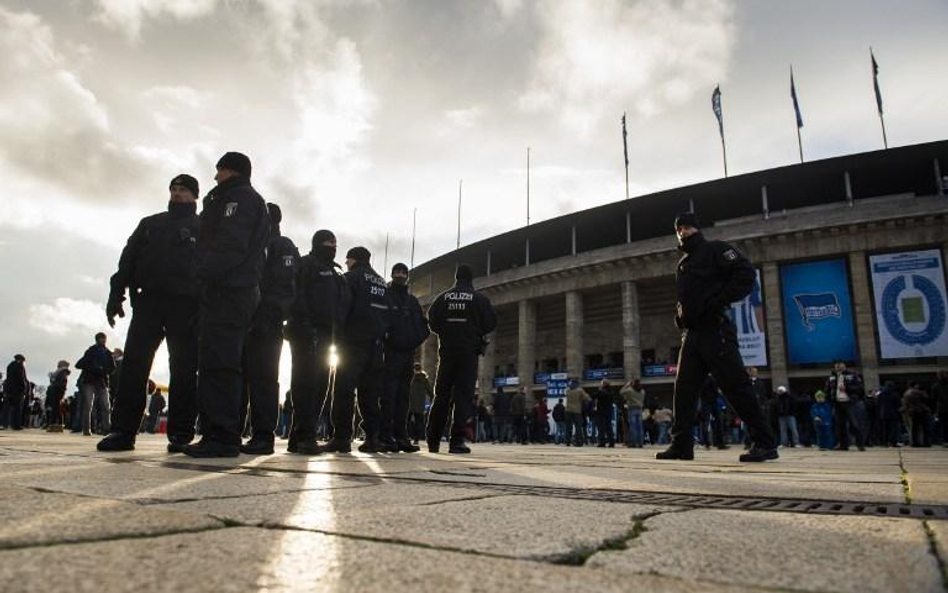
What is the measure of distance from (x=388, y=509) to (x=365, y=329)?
395 cm

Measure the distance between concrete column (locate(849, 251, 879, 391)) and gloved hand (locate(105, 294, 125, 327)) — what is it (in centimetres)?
2723

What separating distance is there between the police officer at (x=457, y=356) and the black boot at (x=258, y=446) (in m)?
2.16

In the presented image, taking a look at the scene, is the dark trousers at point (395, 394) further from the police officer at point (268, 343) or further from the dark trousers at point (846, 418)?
the dark trousers at point (846, 418)

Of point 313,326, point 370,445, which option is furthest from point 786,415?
point 313,326

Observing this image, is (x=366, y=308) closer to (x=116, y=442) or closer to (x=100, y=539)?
(x=116, y=442)

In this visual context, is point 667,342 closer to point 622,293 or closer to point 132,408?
point 622,293

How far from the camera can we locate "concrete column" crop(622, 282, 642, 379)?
29469 millimetres

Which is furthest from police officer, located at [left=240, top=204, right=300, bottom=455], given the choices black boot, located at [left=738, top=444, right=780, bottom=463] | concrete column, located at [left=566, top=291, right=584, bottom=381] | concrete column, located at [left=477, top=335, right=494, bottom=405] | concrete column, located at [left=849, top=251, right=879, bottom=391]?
concrete column, located at [left=477, top=335, right=494, bottom=405]

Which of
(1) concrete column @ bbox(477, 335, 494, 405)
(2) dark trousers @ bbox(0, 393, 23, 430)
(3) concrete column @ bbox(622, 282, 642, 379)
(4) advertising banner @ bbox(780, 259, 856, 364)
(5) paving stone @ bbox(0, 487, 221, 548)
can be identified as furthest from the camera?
(1) concrete column @ bbox(477, 335, 494, 405)

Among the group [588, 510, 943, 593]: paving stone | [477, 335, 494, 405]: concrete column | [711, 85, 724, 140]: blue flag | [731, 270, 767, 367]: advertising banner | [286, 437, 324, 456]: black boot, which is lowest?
[286, 437, 324, 456]: black boot

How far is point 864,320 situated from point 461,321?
24807 mm

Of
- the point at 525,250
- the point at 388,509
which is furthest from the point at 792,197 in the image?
the point at 388,509

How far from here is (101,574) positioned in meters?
0.78

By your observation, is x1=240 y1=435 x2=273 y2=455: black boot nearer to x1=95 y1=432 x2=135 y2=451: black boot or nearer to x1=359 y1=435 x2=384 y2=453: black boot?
x1=95 y1=432 x2=135 y2=451: black boot
